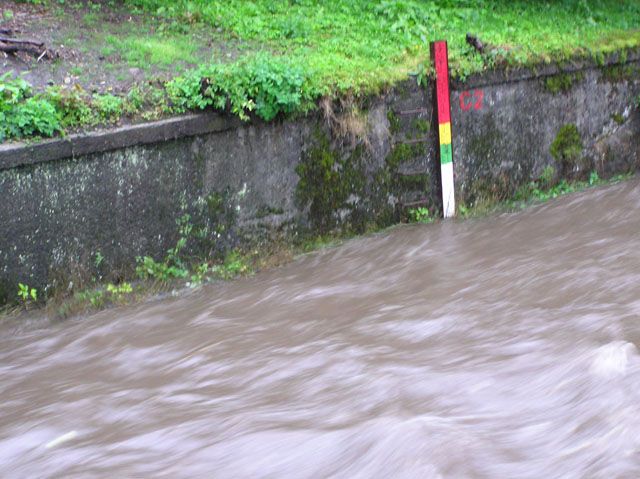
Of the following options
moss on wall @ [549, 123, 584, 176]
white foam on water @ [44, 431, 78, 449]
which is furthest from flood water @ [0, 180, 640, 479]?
moss on wall @ [549, 123, 584, 176]

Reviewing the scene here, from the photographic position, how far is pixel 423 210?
28.5 ft

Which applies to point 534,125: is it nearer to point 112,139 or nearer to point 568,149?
point 568,149

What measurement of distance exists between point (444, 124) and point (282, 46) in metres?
2.13

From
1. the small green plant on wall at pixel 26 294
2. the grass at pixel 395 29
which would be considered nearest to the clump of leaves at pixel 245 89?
the grass at pixel 395 29

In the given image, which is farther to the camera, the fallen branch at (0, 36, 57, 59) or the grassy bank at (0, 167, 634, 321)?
the fallen branch at (0, 36, 57, 59)

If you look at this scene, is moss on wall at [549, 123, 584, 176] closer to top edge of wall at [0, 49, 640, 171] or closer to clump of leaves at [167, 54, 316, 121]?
clump of leaves at [167, 54, 316, 121]

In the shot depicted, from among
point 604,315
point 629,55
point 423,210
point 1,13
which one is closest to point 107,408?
point 604,315

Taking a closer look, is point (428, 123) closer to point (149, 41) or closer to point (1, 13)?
point (149, 41)

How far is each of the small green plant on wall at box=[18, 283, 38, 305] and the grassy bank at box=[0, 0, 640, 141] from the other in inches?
46.4

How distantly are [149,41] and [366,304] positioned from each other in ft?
14.3

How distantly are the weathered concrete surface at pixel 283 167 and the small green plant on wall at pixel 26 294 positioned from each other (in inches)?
2.5

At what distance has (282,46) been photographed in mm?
9477

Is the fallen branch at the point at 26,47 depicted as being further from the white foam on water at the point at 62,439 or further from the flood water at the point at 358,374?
the white foam on water at the point at 62,439

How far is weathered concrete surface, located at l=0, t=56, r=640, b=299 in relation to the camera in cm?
663
